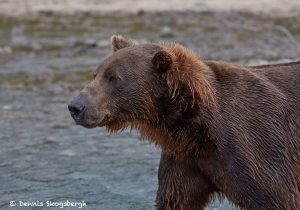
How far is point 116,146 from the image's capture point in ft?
29.3

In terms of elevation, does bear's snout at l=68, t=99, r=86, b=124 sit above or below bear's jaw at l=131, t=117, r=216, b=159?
above

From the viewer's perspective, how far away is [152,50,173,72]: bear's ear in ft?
18.3

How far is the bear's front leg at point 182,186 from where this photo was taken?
5.82 m

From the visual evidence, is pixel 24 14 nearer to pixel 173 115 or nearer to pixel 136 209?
pixel 136 209

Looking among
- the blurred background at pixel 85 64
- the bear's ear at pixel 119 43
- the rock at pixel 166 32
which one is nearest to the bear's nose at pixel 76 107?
the bear's ear at pixel 119 43

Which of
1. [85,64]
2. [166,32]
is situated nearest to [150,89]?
[85,64]

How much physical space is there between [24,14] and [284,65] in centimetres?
1300

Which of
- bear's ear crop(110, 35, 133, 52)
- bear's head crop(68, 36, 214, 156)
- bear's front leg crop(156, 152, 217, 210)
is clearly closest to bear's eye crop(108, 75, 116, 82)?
bear's head crop(68, 36, 214, 156)

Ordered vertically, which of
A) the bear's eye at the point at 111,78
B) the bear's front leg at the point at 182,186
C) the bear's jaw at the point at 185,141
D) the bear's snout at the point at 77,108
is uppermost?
the bear's eye at the point at 111,78

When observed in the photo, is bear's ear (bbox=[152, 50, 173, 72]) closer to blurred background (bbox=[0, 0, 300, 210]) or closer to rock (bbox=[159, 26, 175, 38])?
blurred background (bbox=[0, 0, 300, 210])

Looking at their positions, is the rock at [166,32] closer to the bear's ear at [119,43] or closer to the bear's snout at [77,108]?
the bear's ear at [119,43]

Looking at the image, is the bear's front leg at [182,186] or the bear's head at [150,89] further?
the bear's front leg at [182,186]

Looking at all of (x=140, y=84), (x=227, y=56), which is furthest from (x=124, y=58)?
(x=227, y=56)

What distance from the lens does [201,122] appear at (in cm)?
571
